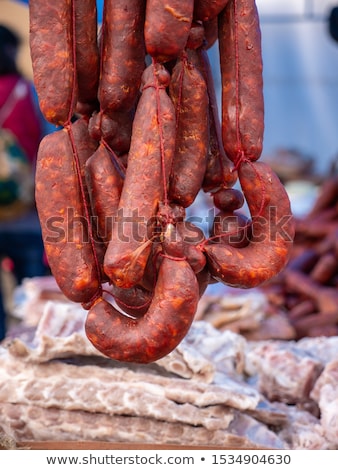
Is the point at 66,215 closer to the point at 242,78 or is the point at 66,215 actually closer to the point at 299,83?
the point at 242,78

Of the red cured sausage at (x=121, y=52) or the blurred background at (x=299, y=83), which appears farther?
the blurred background at (x=299, y=83)

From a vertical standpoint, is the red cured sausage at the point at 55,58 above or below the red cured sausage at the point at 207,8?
below

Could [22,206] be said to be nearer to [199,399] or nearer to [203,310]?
[203,310]

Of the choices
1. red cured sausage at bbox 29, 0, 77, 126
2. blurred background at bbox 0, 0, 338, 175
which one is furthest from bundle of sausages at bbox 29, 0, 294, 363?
blurred background at bbox 0, 0, 338, 175

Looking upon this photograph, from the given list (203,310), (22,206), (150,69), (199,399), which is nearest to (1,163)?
(22,206)

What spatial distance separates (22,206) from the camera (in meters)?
5.46

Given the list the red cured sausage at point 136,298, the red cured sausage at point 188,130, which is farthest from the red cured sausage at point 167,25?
the red cured sausage at point 136,298

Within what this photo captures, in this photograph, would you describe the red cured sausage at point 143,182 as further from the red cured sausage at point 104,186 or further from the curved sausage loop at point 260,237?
the curved sausage loop at point 260,237

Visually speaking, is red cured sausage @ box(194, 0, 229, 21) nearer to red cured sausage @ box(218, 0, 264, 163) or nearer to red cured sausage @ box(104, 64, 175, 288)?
red cured sausage @ box(218, 0, 264, 163)

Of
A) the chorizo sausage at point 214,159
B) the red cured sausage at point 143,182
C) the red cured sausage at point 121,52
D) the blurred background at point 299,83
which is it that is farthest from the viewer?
the blurred background at point 299,83

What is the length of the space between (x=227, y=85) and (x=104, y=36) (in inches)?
13.1

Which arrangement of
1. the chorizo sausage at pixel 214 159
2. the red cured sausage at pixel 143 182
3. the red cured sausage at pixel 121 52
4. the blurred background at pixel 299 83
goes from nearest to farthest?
the red cured sausage at pixel 143 182
the red cured sausage at pixel 121 52
the chorizo sausage at pixel 214 159
the blurred background at pixel 299 83

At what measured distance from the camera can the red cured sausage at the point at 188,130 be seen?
165cm

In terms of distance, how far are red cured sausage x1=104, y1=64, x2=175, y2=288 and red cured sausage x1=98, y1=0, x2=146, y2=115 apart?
0.10 metres
